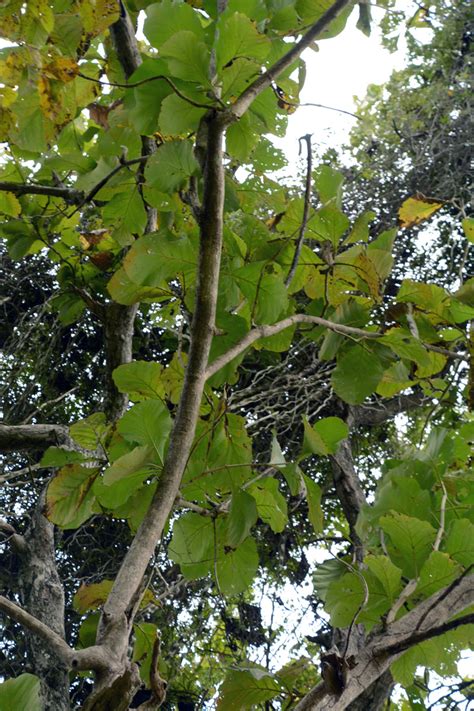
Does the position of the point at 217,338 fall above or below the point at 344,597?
above

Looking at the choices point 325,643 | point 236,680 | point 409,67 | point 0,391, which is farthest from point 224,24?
point 409,67

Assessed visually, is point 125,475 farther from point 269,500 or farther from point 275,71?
point 275,71

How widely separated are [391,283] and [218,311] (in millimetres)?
2011

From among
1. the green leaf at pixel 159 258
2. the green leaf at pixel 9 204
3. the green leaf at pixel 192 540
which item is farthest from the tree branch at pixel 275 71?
the green leaf at pixel 9 204

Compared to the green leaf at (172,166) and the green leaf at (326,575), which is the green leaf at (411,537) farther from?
the green leaf at (172,166)

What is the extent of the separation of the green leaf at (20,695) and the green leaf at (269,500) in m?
0.35

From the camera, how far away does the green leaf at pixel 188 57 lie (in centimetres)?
53

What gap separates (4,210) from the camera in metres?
1.06

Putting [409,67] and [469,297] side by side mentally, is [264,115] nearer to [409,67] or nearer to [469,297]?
[469,297]

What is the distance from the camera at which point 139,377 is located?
67 centimetres

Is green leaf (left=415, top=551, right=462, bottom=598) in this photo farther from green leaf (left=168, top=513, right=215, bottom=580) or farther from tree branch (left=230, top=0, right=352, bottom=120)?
tree branch (left=230, top=0, right=352, bottom=120)

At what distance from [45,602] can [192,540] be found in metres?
0.85

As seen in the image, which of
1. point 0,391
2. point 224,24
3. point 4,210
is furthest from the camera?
point 0,391

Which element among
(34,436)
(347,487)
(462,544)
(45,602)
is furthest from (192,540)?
(347,487)
